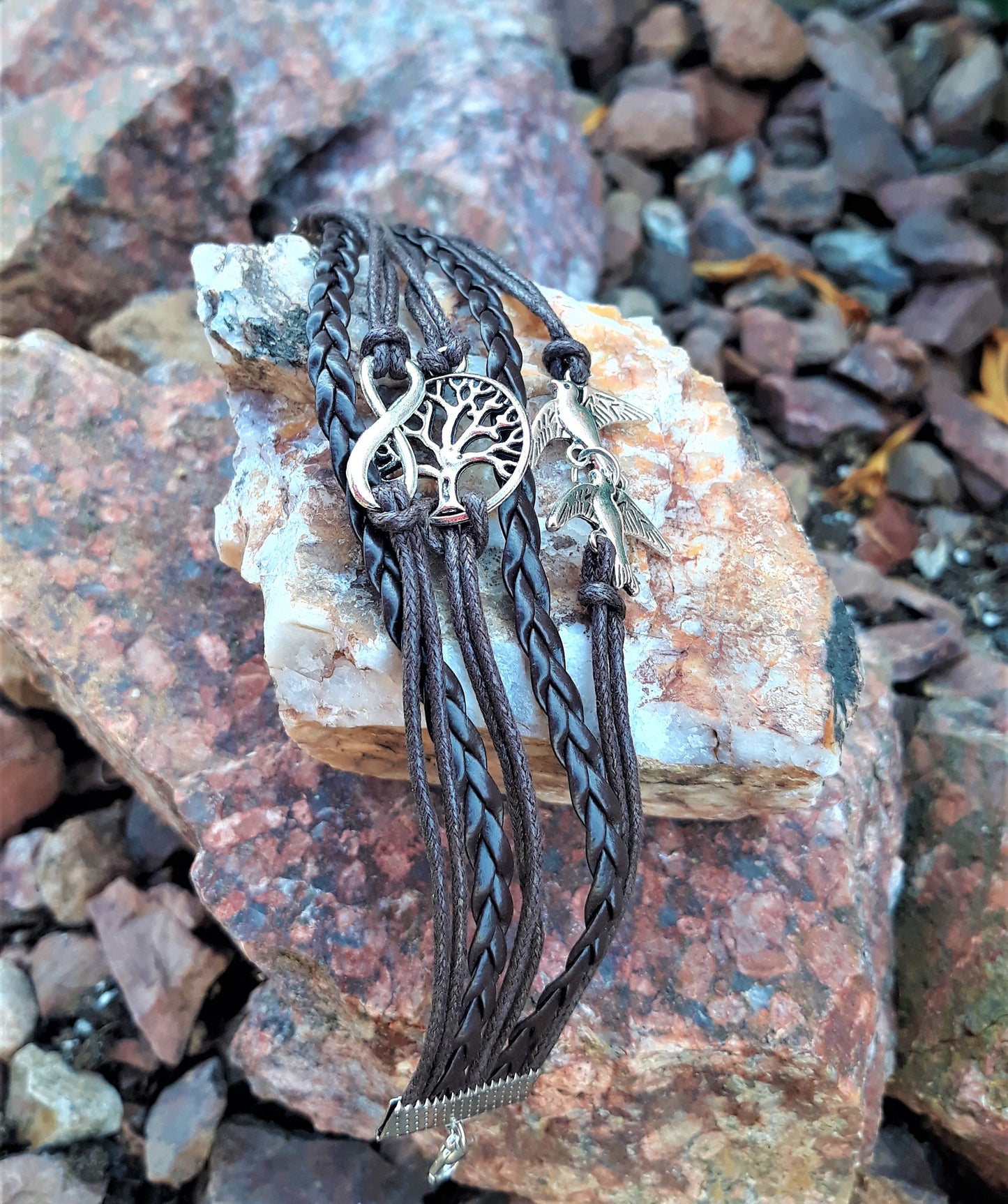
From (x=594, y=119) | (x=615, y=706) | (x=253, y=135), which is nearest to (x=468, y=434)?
(x=615, y=706)

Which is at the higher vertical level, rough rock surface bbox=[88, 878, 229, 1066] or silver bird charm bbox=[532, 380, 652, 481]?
silver bird charm bbox=[532, 380, 652, 481]

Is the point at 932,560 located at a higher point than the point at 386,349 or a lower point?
lower

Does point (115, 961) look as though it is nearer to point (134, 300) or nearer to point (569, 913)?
point (569, 913)

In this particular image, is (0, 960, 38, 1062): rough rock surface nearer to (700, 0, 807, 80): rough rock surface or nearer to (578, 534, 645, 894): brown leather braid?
(578, 534, 645, 894): brown leather braid

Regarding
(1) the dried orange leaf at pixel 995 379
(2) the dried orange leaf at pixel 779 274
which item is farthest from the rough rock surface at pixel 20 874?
(1) the dried orange leaf at pixel 995 379

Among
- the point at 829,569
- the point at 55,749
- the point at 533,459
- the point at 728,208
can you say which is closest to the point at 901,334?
the point at 728,208

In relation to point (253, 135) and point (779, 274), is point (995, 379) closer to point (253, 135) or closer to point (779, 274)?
point (779, 274)

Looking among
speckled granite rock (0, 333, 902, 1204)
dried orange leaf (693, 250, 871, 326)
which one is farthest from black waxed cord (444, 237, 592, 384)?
dried orange leaf (693, 250, 871, 326)
